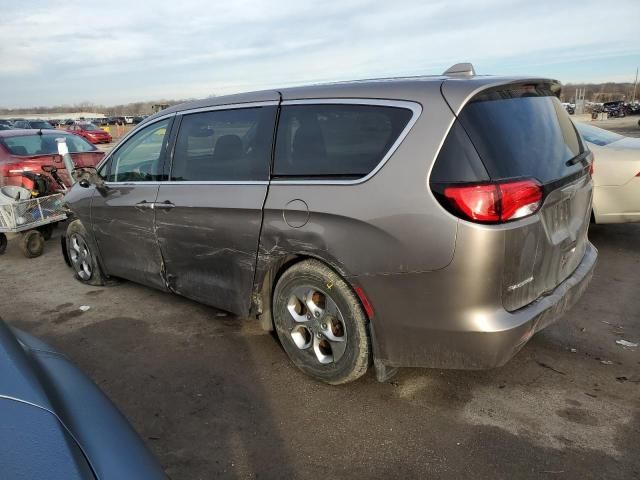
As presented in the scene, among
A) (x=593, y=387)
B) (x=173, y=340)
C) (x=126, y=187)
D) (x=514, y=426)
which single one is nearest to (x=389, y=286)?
(x=514, y=426)

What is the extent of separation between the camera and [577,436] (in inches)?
106

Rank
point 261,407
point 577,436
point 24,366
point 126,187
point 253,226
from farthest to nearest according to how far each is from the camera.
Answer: point 126,187, point 253,226, point 261,407, point 577,436, point 24,366

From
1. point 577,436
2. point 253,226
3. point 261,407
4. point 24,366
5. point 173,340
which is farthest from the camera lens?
point 173,340

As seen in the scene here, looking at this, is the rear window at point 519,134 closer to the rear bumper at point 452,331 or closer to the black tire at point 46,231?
the rear bumper at point 452,331

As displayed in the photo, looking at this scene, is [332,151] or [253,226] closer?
[332,151]

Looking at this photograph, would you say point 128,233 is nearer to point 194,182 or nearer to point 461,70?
point 194,182

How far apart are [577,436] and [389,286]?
50.7 inches

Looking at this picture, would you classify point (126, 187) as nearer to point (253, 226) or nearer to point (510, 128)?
point (253, 226)

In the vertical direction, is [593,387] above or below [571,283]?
below

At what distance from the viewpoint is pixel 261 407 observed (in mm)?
3076

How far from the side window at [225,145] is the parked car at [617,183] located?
159 inches

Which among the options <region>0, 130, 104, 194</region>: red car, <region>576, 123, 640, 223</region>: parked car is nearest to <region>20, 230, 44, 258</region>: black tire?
<region>0, 130, 104, 194</region>: red car

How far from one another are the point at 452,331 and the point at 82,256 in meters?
4.39

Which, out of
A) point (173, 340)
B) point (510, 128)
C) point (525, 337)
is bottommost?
point (173, 340)
